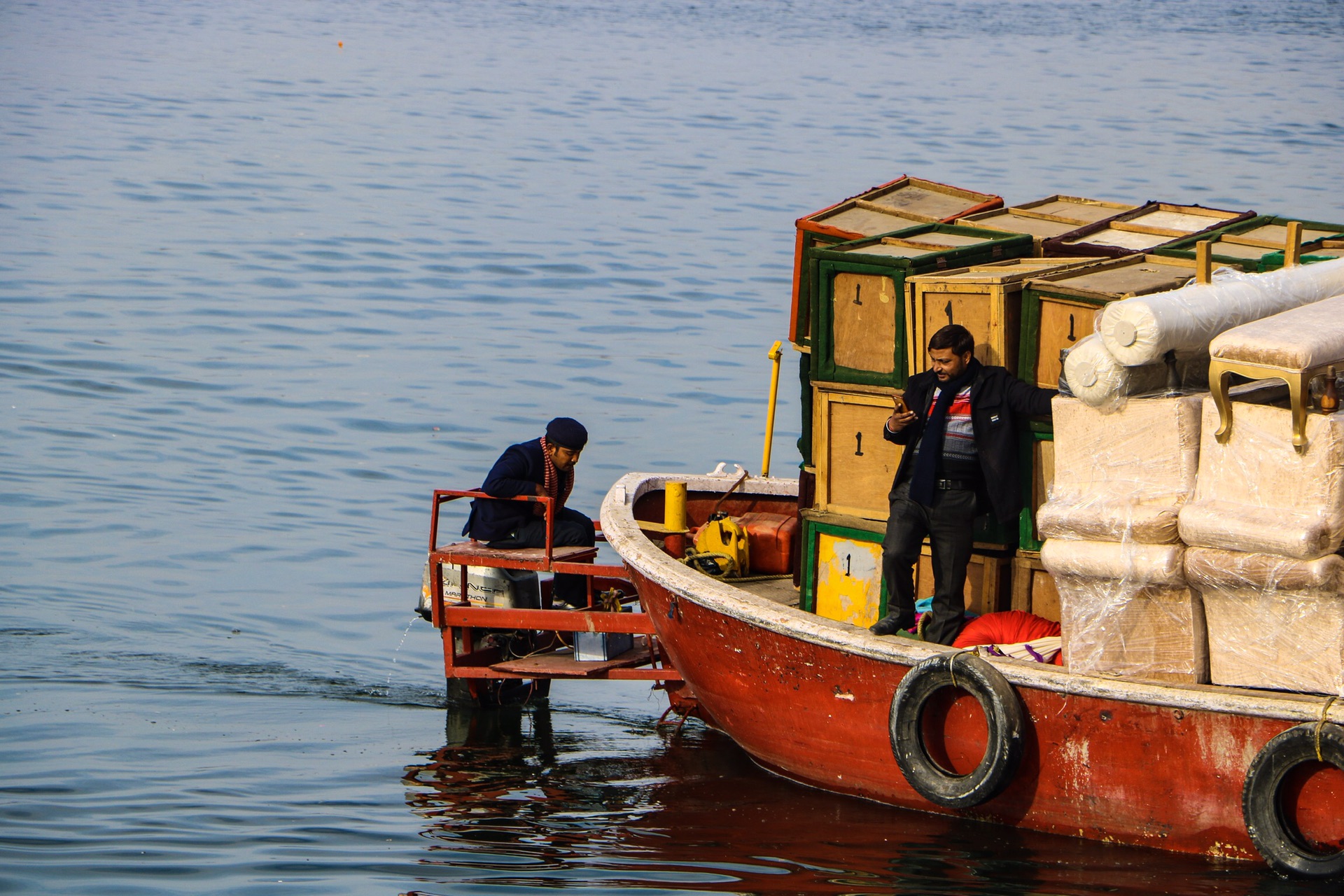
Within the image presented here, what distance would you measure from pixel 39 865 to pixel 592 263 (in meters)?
Answer: 19.6

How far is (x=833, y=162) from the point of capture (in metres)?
35.1

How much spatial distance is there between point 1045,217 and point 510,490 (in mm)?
3607

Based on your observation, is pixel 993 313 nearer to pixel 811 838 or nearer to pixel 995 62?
pixel 811 838

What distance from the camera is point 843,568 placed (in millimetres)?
8664

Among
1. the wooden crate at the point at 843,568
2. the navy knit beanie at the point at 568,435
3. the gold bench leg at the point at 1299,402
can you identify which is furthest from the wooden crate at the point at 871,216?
the gold bench leg at the point at 1299,402

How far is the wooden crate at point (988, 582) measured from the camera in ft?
27.0

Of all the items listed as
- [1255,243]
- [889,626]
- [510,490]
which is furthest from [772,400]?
[1255,243]

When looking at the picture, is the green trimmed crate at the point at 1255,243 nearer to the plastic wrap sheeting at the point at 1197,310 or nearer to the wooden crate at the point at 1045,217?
the plastic wrap sheeting at the point at 1197,310

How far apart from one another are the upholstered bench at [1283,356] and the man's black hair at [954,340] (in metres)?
1.20

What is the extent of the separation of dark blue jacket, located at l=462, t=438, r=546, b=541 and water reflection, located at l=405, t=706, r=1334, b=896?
1373 millimetres

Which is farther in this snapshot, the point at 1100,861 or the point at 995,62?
the point at 995,62

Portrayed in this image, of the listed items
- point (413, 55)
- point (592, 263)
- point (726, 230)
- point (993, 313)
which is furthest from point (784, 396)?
point (413, 55)

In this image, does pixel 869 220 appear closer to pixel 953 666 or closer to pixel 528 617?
pixel 528 617

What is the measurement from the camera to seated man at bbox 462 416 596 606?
32.2 feet
